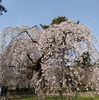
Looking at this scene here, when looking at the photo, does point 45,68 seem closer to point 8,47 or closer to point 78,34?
point 78,34

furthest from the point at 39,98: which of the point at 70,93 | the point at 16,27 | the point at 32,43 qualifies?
the point at 16,27

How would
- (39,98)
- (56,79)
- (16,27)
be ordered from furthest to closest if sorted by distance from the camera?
(16,27)
(39,98)
(56,79)

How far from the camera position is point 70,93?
10.2m

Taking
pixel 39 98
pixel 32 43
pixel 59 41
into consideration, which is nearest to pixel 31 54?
pixel 32 43

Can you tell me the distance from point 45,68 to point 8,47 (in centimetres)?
336

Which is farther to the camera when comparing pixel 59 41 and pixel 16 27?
pixel 16 27

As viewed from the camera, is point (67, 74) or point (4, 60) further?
point (4, 60)

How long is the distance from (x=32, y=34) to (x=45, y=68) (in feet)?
12.4

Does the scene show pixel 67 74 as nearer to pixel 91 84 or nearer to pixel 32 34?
pixel 91 84

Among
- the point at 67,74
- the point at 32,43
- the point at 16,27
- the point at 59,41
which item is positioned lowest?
the point at 67,74

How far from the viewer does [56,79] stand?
32.9 feet

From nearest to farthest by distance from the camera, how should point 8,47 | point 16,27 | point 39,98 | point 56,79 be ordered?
point 56,79 → point 39,98 → point 8,47 → point 16,27

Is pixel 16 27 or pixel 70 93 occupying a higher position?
pixel 16 27

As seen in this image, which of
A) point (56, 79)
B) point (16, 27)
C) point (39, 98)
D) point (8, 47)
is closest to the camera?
point (56, 79)
